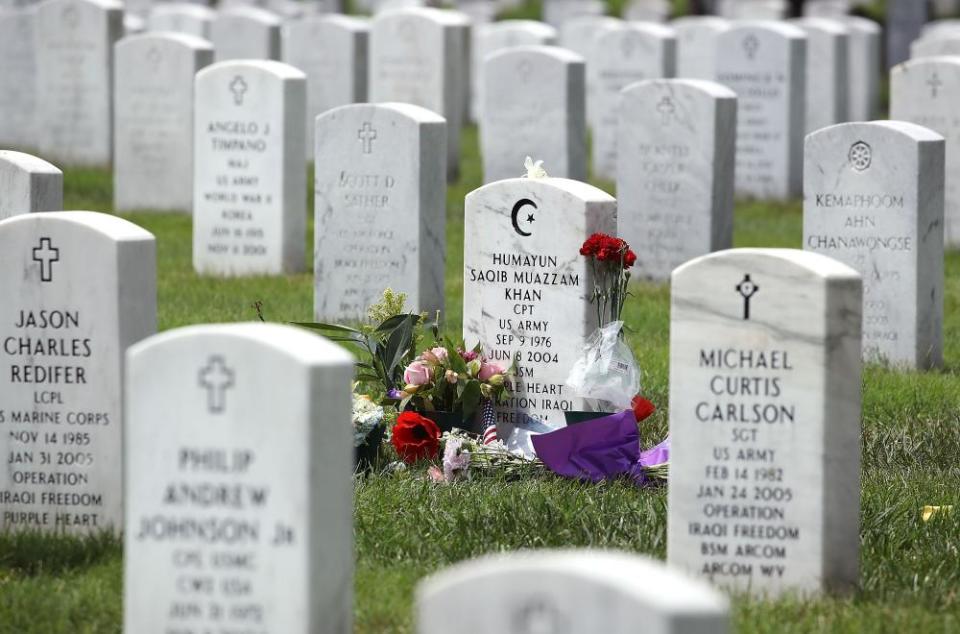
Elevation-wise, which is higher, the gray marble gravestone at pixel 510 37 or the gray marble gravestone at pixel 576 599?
the gray marble gravestone at pixel 576 599

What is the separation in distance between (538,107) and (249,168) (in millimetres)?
3404

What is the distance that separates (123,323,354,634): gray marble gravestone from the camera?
464cm

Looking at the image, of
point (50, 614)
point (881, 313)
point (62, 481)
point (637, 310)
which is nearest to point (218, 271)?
point (637, 310)

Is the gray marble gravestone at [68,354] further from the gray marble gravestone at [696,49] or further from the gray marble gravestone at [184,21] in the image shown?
the gray marble gravestone at [696,49]

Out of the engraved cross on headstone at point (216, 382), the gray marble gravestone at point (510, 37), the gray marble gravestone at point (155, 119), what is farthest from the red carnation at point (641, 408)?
the gray marble gravestone at point (510, 37)

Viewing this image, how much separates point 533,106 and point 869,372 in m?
5.75

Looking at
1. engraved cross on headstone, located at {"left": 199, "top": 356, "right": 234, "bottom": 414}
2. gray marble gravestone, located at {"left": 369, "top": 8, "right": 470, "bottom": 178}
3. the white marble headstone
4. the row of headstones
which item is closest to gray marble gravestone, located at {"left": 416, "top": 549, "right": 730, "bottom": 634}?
the row of headstones

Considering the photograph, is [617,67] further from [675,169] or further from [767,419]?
[767,419]

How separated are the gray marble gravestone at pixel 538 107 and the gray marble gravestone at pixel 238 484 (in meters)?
9.61

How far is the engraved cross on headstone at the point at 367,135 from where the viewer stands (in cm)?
1004

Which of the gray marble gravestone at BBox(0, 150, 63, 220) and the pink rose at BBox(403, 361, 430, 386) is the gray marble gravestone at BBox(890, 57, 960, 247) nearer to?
the pink rose at BBox(403, 361, 430, 386)

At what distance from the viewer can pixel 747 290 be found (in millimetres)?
5562

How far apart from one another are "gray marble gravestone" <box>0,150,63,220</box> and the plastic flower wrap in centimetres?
145

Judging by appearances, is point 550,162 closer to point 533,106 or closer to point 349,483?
point 533,106
